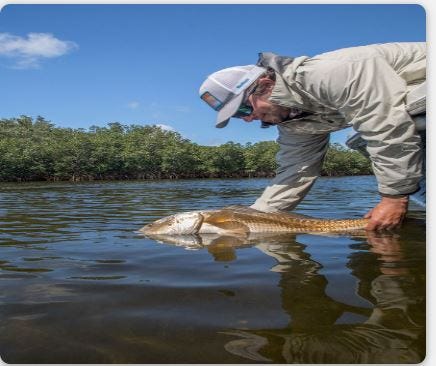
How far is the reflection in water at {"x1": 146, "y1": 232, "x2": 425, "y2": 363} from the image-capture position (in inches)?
63.6

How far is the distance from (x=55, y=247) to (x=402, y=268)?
3.09m

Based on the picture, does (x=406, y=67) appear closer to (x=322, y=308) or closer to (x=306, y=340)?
(x=322, y=308)

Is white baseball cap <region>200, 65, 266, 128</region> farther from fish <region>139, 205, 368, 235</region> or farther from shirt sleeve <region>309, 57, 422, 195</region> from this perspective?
fish <region>139, 205, 368, 235</region>

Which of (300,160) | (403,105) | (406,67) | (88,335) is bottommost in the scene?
(88,335)

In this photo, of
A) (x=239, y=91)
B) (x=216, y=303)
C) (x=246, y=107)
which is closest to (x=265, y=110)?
(x=246, y=107)

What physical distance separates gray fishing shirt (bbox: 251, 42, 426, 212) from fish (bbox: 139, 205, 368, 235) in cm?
123

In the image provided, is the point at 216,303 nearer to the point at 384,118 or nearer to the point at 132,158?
the point at 384,118

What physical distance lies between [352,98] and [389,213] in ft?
3.65

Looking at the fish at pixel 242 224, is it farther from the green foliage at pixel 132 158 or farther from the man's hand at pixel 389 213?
the green foliage at pixel 132 158

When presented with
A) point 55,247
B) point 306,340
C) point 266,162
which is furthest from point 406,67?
point 266,162

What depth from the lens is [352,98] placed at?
3.46m

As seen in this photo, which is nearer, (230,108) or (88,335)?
(88,335)

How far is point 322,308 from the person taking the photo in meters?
2.09

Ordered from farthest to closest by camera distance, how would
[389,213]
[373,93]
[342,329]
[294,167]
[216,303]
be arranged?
[294,167] → [389,213] → [373,93] → [216,303] → [342,329]
